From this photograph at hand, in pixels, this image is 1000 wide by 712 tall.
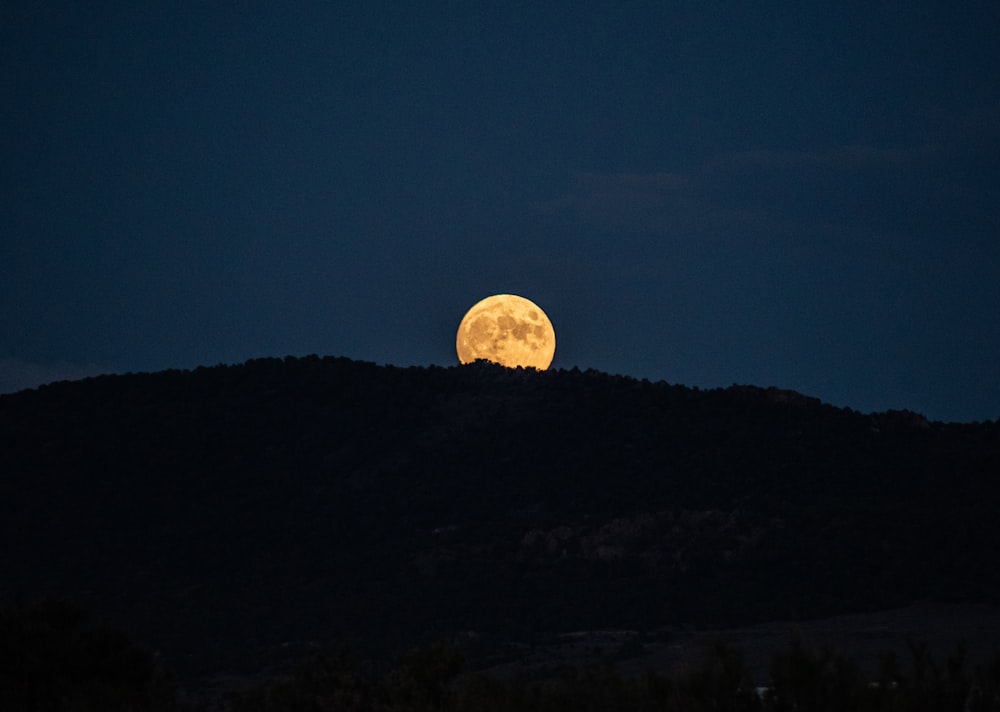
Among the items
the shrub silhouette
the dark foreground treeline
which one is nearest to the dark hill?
the shrub silhouette

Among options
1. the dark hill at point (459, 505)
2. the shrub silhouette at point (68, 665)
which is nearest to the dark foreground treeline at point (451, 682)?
the shrub silhouette at point (68, 665)

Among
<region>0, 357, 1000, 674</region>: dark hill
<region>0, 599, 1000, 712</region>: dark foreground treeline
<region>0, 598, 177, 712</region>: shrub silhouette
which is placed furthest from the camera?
<region>0, 357, 1000, 674</region>: dark hill

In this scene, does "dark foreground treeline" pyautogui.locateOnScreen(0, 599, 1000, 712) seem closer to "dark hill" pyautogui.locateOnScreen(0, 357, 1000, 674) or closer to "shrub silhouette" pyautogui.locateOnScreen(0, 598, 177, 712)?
"shrub silhouette" pyautogui.locateOnScreen(0, 598, 177, 712)

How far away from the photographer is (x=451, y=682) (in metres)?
18.9

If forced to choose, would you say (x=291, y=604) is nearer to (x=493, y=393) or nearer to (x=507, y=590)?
(x=507, y=590)

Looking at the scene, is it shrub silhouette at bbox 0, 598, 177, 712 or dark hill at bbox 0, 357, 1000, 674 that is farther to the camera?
dark hill at bbox 0, 357, 1000, 674

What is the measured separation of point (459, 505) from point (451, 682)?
4065 centimetres

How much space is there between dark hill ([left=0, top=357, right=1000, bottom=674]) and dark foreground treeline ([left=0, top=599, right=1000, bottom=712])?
21.4 meters

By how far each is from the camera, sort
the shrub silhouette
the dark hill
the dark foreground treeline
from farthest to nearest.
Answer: the dark hill, the shrub silhouette, the dark foreground treeline

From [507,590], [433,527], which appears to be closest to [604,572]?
[507,590]

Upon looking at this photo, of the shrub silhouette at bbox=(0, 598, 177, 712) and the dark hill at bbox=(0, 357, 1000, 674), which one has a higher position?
the dark hill at bbox=(0, 357, 1000, 674)

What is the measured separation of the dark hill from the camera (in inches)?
1832

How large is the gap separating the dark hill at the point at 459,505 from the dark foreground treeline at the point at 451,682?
70.3 feet

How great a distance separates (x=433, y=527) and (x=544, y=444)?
368 inches
